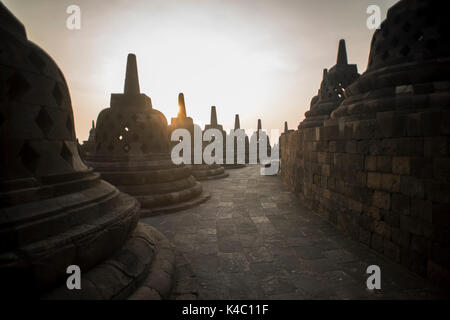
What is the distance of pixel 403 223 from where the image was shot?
123 inches

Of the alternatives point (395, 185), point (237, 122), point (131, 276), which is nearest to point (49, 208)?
point (131, 276)

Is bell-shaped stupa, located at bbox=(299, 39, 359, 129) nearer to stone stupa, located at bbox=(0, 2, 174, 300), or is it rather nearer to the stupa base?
the stupa base

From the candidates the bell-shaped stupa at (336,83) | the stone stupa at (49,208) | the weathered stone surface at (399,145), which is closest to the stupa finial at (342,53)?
the bell-shaped stupa at (336,83)

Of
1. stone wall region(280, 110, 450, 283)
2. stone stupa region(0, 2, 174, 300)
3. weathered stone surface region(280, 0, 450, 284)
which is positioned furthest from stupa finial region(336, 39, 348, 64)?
stone stupa region(0, 2, 174, 300)

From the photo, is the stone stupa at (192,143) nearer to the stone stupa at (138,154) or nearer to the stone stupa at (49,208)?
the stone stupa at (138,154)

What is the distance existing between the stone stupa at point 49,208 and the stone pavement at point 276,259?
797 mm

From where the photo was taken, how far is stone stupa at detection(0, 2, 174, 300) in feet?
5.47

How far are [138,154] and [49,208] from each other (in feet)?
16.4

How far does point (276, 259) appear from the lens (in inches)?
129

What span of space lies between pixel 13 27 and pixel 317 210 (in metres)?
6.10

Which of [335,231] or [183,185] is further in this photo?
[183,185]

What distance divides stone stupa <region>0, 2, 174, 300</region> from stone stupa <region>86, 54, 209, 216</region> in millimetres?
3511
